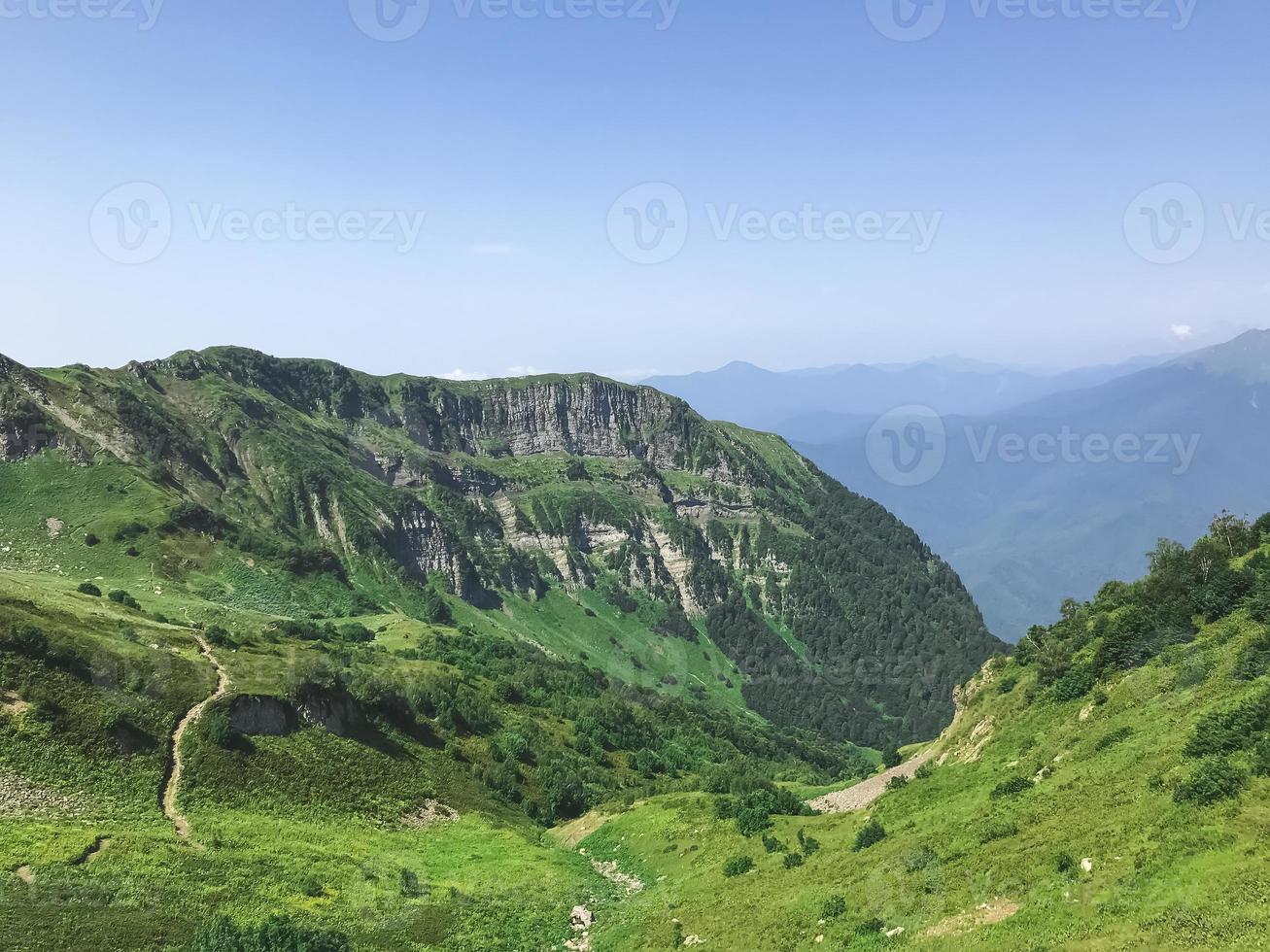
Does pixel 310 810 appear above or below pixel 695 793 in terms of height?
above

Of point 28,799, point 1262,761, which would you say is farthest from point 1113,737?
point 28,799

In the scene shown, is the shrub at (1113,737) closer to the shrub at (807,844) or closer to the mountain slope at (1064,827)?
the mountain slope at (1064,827)

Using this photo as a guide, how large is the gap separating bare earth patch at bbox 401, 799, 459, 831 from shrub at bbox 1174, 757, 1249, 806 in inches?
2204

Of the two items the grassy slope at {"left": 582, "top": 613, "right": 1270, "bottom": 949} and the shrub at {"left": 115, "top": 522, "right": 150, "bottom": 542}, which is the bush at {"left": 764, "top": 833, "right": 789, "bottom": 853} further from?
the shrub at {"left": 115, "top": 522, "right": 150, "bottom": 542}

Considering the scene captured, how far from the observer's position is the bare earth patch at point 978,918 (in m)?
24.1

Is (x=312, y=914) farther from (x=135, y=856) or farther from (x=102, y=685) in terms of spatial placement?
(x=102, y=685)

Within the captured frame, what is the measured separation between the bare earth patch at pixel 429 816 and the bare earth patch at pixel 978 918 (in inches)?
1929

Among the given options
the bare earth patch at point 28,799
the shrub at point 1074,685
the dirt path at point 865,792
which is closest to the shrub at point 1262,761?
the shrub at point 1074,685

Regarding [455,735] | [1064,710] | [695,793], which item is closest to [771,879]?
[1064,710]

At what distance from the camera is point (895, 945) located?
2517cm

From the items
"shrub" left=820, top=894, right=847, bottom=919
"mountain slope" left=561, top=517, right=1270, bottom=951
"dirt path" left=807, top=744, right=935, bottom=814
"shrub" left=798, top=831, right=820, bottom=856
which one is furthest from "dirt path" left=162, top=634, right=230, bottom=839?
"dirt path" left=807, top=744, right=935, bottom=814

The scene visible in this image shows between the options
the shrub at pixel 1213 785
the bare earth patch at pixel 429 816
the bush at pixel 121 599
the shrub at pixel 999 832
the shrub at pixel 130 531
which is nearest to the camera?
the shrub at pixel 1213 785

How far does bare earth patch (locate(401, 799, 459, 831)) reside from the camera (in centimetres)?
6228

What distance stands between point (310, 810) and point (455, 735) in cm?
3572
